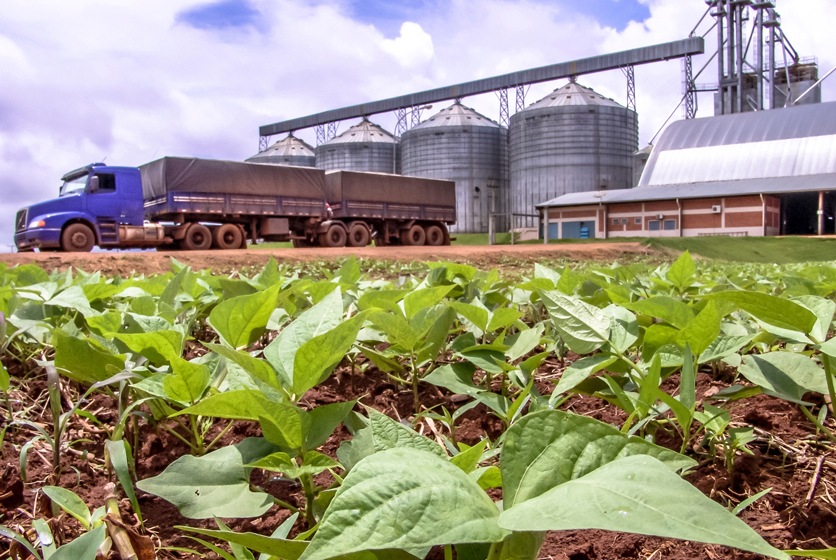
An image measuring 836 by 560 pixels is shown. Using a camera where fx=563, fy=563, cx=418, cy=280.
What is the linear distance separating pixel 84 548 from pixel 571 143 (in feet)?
136

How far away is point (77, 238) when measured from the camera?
15188 mm

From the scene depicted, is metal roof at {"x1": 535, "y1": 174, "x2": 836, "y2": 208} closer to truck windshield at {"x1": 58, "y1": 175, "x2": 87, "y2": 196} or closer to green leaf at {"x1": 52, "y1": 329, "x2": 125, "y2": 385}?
truck windshield at {"x1": 58, "y1": 175, "x2": 87, "y2": 196}

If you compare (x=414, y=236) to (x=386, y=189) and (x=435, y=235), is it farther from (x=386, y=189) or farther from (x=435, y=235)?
(x=386, y=189)

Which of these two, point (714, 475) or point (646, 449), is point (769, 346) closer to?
point (714, 475)

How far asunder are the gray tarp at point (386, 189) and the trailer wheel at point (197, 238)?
594 centimetres

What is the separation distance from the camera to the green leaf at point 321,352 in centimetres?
75

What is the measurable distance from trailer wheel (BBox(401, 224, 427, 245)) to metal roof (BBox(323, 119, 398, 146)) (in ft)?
75.6

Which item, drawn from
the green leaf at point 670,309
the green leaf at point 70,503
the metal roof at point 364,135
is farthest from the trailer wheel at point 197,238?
the metal roof at point 364,135

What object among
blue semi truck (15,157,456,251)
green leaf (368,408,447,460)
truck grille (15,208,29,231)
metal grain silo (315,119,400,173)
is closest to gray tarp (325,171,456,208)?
blue semi truck (15,157,456,251)

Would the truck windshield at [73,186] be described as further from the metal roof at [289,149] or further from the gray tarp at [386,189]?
the metal roof at [289,149]

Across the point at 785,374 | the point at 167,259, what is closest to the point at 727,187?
the point at 167,259

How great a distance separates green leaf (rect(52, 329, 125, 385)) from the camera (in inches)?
44.1

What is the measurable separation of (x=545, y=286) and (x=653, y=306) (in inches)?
21.3

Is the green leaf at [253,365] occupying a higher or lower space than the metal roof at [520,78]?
lower
